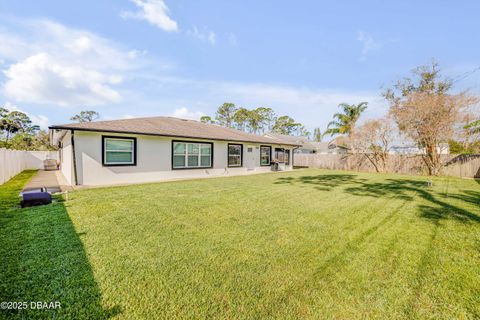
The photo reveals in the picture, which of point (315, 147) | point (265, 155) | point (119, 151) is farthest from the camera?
point (315, 147)

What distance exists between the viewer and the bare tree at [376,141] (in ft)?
60.5

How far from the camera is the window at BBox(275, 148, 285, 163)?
59.3 feet

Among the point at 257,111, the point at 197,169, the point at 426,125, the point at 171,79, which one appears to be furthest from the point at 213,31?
the point at 257,111

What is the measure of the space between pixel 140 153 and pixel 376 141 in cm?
1881

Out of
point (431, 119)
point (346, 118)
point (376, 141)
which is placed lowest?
point (376, 141)

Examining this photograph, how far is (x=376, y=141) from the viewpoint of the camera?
1916 centimetres

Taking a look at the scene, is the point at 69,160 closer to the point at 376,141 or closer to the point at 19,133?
the point at 376,141

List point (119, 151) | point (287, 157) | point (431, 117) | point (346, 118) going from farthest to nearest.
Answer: point (346, 118) < point (287, 157) < point (431, 117) < point (119, 151)

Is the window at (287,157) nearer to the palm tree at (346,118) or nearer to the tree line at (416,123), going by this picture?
the tree line at (416,123)

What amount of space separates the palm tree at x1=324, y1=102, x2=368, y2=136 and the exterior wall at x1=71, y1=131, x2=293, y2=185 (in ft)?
63.5

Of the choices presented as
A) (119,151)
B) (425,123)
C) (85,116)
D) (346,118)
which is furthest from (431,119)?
(85,116)

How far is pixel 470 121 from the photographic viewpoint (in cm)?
1459

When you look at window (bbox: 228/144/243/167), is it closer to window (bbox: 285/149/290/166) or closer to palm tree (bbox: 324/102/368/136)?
window (bbox: 285/149/290/166)

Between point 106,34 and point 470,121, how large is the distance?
869 inches
